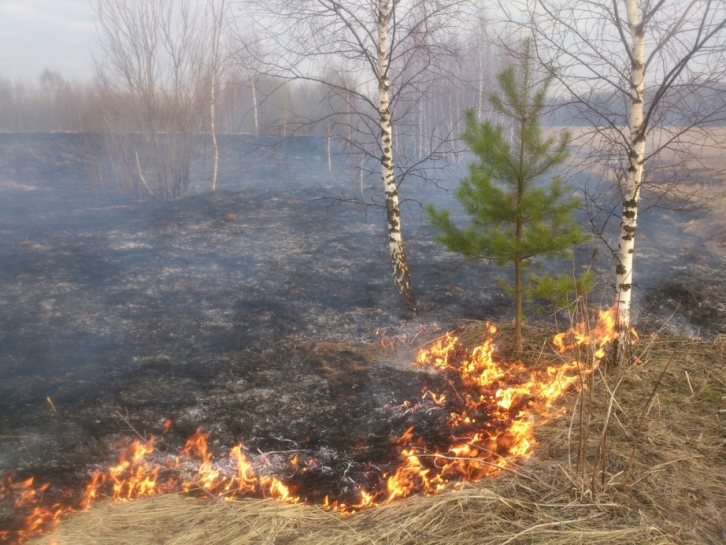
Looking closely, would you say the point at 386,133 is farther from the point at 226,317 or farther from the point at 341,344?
Answer: the point at 226,317

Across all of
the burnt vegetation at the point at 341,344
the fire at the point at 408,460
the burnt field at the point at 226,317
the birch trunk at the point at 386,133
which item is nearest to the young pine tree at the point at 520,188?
the burnt vegetation at the point at 341,344

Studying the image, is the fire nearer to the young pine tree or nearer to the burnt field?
the burnt field

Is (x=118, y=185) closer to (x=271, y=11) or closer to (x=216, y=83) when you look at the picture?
(x=216, y=83)

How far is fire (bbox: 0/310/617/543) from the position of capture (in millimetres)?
4055

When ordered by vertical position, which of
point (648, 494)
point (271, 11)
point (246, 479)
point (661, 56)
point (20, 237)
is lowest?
point (246, 479)

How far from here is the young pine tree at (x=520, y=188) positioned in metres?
5.36

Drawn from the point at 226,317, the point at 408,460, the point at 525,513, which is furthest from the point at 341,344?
the point at 525,513

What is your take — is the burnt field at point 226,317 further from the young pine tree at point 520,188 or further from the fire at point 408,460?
the young pine tree at point 520,188

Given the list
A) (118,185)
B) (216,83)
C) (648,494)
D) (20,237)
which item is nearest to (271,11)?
(648,494)

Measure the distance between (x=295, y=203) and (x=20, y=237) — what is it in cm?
818

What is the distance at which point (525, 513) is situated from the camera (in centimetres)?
334

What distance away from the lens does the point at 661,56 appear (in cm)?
504

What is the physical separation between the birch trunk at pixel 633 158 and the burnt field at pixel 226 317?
2.50m

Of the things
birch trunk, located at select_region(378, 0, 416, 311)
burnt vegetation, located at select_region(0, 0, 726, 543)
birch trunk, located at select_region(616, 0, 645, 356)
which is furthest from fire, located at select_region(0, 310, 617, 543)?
birch trunk, located at select_region(378, 0, 416, 311)
